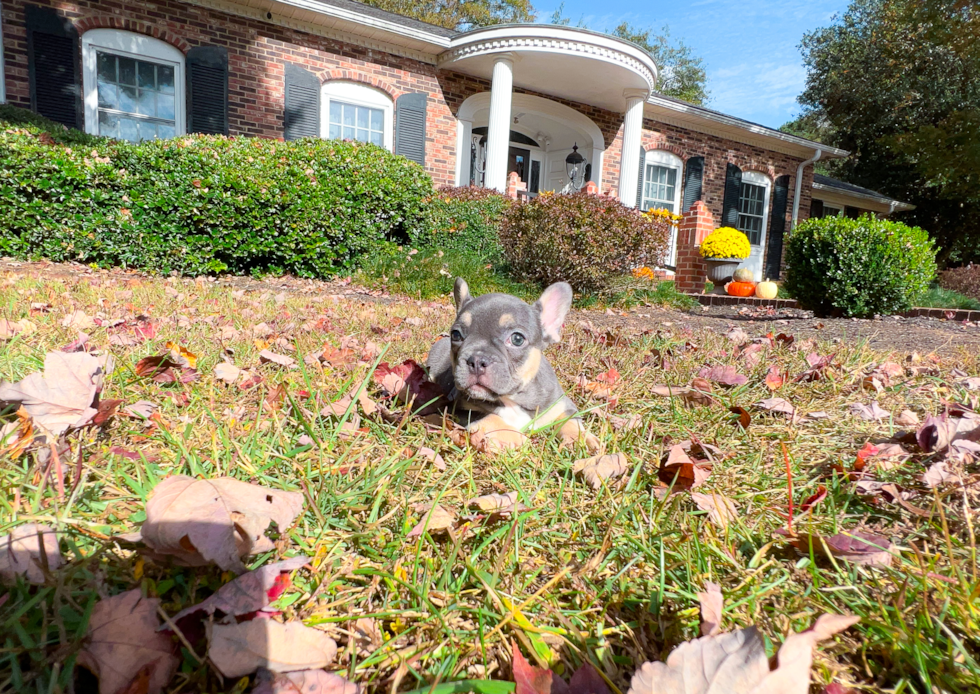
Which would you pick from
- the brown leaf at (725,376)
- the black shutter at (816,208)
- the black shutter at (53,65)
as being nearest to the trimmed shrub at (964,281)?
the black shutter at (816,208)

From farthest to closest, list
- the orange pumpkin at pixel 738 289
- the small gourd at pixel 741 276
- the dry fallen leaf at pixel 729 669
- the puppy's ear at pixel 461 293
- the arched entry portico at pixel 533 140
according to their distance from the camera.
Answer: the small gourd at pixel 741 276 → the arched entry portico at pixel 533 140 → the orange pumpkin at pixel 738 289 → the puppy's ear at pixel 461 293 → the dry fallen leaf at pixel 729 669

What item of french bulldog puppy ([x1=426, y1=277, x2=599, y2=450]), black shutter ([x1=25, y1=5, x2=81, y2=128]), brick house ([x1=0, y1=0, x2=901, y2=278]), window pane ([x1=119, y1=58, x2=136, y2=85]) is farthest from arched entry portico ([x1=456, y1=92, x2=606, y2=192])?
french bulldog puppy ([x1=426, y1=277, x2=599, y2=450])

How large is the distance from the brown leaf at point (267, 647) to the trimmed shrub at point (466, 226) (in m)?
9.41

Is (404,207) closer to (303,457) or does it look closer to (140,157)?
(140,157)

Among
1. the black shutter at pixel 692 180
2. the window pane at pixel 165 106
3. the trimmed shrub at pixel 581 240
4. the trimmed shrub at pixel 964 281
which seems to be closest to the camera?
the trimmed shrub at pixel 581 240

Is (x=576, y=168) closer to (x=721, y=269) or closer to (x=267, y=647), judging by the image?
(x=721, y=269)

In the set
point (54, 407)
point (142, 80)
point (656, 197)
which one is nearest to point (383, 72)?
point (142, 80)

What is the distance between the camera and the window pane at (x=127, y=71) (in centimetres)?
1159

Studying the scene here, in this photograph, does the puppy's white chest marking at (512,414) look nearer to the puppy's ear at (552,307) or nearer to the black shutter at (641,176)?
the puppy's ear at (552,307)

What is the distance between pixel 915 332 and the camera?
6.18 metres

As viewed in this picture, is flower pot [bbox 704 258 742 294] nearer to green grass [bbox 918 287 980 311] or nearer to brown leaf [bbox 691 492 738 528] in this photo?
green grass [bbox 918 287 980 311]

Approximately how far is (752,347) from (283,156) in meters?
8.46

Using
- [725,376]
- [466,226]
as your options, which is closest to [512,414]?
[725,376]

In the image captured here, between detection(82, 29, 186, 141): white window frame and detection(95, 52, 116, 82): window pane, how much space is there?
0.12m
